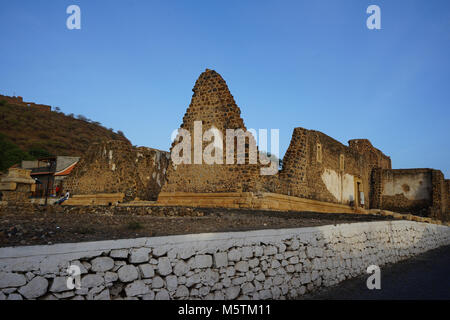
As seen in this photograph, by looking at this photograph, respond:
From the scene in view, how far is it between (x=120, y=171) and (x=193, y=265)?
591 inches

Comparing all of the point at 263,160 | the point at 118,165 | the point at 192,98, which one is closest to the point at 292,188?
the point at 263,160

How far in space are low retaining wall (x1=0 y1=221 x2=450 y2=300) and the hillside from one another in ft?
137

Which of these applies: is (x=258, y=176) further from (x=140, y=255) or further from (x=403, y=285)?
(x=140, y=255)

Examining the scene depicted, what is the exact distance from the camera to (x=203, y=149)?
45.9 ft

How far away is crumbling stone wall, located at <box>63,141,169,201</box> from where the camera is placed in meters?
18.7

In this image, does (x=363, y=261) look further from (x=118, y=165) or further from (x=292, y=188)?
(x=118, y=165)

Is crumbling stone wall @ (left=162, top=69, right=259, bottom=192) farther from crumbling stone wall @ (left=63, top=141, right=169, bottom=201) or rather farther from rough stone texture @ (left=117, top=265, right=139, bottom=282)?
rough stone texture @ (left=117, top=265, right=139, bottom=282)

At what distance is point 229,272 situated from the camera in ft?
16.3

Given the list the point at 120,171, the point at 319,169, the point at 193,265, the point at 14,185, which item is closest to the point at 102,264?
the point at 193,265

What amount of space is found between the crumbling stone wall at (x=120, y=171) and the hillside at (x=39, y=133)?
25.6m

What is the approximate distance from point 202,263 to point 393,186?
88.5 feet

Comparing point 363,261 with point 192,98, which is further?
point 192,98

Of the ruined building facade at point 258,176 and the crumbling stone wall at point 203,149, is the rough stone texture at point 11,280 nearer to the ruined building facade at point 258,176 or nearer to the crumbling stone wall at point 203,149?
the ruined building facade at point 258,176
